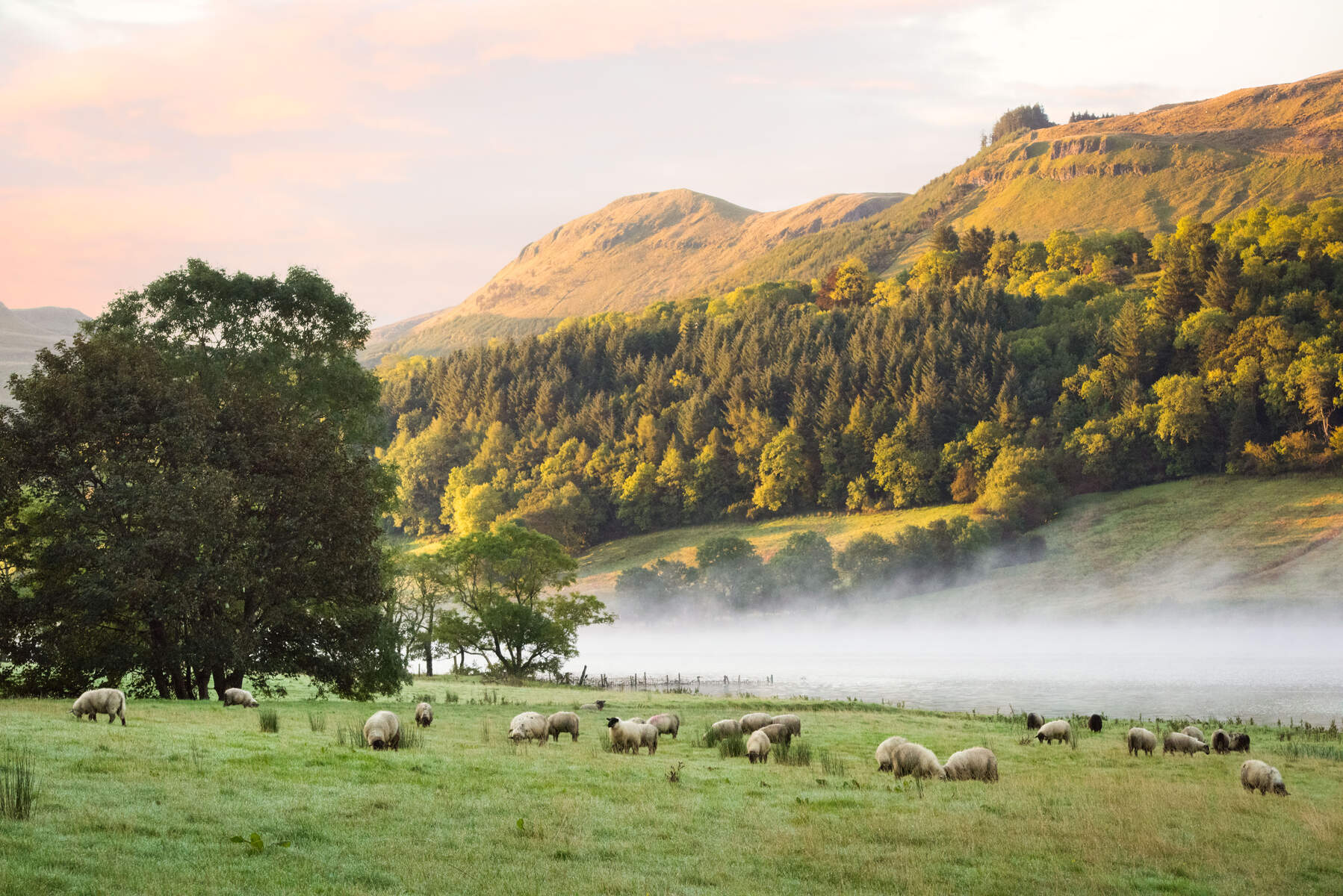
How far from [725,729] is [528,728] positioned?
16.4ft

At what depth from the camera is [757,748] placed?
22.3 metres

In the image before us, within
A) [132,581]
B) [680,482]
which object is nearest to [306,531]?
[132,581]

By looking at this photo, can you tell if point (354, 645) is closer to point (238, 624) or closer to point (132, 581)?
point (238, 624)

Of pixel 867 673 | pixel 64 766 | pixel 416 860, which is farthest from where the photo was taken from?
pixel 867 673

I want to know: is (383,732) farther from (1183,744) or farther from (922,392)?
(922,392)

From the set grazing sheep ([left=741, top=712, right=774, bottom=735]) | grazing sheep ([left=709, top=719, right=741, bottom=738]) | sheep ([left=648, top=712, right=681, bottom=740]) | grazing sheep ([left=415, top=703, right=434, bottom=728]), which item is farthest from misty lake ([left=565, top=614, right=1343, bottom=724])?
grazing sheep ([left=415, top=703, right=434, bottom=728])

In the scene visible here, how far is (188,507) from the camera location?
1192 inches

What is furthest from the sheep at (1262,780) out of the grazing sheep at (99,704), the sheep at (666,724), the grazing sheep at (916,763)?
the grazing sheep at (99,704)

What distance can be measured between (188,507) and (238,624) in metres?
5.64

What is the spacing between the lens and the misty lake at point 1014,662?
178ft

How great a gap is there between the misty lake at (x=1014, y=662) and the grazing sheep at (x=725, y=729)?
2755 centimetres

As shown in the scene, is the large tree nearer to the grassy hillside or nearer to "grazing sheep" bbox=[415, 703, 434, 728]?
"grazing sheep" bbox=[415, 703, 434, 728]

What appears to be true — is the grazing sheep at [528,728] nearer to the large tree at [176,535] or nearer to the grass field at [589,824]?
the grass field at [589,824]

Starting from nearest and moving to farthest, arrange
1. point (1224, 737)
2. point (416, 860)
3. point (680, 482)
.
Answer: point (416, 860) → point (1224, 737) → point (680, 482)
